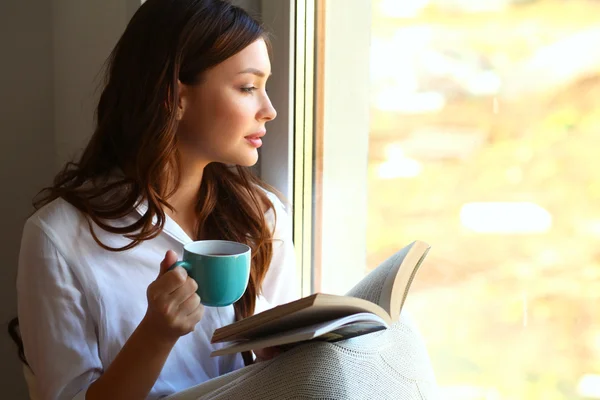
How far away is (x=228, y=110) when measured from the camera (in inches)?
46.7

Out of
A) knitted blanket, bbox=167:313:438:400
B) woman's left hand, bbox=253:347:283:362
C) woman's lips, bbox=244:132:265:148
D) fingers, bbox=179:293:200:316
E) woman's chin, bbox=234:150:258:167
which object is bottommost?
woman's left hand, bbox=253:347:283:362

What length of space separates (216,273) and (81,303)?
305mm

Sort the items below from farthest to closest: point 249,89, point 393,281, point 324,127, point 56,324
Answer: point 324,127, point 249,89, point 56,324, point 393,281

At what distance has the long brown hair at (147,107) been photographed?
116 cm

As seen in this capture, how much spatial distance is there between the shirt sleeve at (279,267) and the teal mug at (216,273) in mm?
388

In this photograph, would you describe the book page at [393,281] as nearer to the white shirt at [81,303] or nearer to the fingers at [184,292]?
the fingers at [184,292]

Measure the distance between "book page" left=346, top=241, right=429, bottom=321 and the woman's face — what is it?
1.16 ft

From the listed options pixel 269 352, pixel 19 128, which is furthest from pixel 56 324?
pixel 19 128

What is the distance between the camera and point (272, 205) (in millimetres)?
1438

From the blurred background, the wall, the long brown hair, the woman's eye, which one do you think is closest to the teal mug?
the long brown hair

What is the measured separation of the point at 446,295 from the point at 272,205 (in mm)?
409

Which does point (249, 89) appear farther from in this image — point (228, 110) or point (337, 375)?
point (337, 375)

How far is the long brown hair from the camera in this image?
116cm

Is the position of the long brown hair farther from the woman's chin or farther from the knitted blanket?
the knitted blanket
